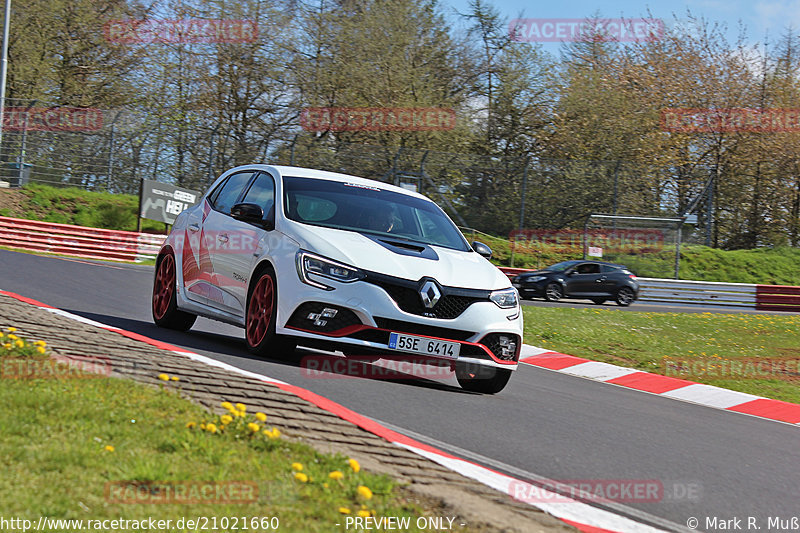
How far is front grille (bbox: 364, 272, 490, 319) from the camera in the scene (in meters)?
7.17

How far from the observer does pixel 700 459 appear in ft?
20.7

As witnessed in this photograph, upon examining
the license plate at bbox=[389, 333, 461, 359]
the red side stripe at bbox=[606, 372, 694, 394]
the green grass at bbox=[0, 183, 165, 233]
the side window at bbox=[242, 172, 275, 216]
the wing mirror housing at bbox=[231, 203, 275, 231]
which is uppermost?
the green grass at bbox=[0, 183, 165, 233]

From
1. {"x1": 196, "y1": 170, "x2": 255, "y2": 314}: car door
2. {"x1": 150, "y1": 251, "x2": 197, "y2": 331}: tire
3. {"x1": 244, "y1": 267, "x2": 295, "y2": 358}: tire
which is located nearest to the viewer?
{"x1": 244, "y1": 267, "x2": 295, "y2": 358}: tire

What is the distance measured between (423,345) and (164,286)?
3.73 meters

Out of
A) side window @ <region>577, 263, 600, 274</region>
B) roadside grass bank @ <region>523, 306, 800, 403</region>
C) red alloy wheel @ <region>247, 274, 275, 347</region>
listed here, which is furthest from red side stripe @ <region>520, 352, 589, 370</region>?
side window @ <region>577, 263, 600, 274</region>

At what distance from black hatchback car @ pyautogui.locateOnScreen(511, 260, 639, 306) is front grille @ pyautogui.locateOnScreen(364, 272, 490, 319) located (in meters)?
21.7

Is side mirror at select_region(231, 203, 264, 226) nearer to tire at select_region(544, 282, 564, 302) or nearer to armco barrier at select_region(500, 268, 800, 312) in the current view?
tire at select_region(544, 282, 564, 302)

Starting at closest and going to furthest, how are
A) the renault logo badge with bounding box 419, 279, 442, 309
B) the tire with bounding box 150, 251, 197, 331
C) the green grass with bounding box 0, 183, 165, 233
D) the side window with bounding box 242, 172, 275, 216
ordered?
the renault logo badge with bounding box 419, 279, 442, 309 < the side window with bounding box 242, 172, 275, 216 < the tire with bounding box 150, 251, 197, 331 < the green grass with bounding box 0, 183, 165, 233

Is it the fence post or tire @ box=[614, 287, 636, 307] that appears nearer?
the fence post

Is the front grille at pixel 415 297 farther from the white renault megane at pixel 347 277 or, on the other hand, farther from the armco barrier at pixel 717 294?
the armco barrier at pixel 717 294

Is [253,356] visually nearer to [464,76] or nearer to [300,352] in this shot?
[300,352]

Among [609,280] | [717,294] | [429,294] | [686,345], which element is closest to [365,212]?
[429,294]

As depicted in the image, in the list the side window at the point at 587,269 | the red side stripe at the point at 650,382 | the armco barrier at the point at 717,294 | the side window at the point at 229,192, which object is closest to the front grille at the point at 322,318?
the side window at the point at 229,192

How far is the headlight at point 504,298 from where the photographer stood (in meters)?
7.68
